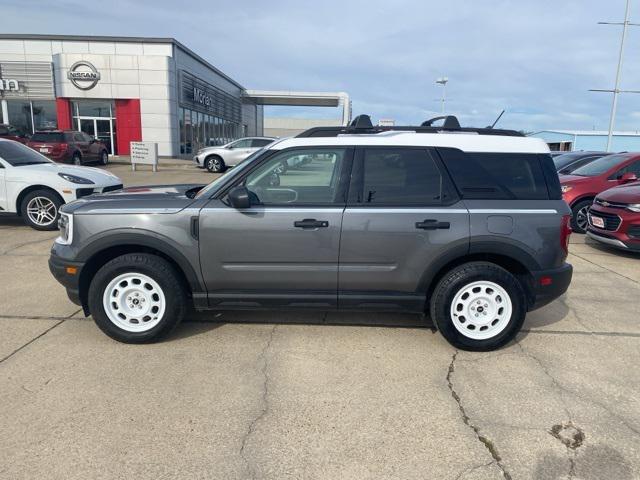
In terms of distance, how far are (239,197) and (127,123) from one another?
86.5 feet

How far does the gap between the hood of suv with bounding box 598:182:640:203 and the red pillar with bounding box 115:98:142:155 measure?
25227 mm

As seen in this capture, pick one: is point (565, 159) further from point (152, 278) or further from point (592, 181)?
point (152, 278)

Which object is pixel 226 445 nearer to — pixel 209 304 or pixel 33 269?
pixel 209 304

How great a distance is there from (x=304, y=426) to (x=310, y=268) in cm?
131

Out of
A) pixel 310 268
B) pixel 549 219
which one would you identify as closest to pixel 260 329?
pixel 310 268

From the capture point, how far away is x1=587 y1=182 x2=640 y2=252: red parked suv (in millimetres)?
6965

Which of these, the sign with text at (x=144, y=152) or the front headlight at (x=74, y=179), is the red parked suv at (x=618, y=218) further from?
the sign with text at (x=144, y=152)

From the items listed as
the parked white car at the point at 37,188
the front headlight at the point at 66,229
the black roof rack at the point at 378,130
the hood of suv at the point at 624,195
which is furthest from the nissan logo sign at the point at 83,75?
the hood of suv at the point at 624,195

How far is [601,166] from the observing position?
969 cm

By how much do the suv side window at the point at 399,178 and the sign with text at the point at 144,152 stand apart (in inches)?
735

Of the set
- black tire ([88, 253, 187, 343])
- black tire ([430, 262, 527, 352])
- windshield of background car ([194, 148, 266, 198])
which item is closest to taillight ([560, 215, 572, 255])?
black tire ([430, 262, 527, 352])

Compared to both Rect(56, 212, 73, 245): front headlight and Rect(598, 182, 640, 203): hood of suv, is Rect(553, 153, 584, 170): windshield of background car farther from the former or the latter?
Rect(56, 212, 73, 245): front headlight

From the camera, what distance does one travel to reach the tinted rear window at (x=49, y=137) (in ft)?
59.7

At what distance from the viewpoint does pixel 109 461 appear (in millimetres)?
2465
